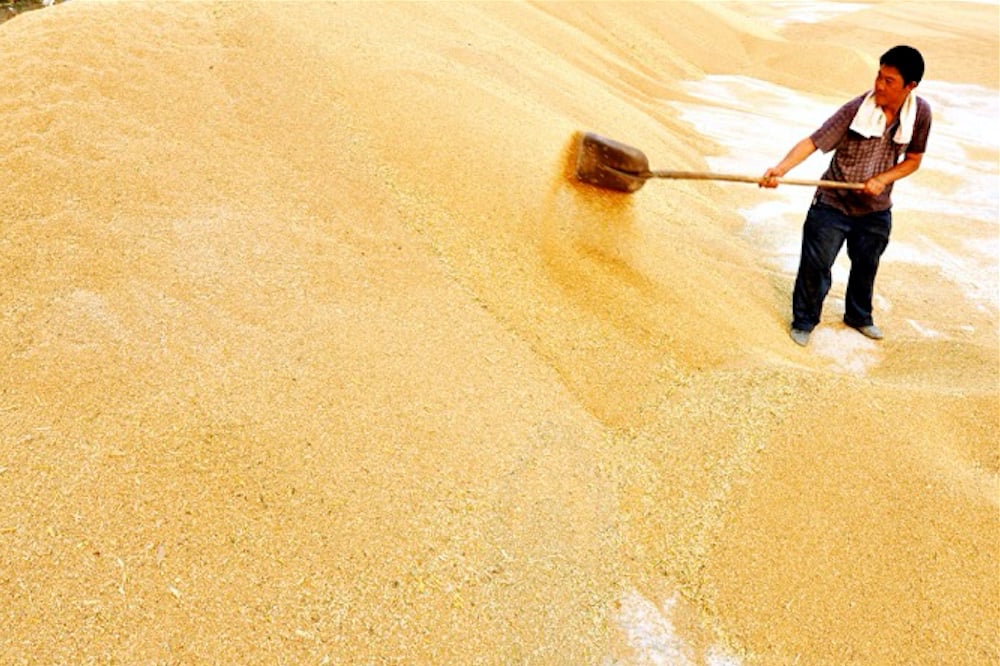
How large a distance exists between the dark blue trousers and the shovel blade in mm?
738

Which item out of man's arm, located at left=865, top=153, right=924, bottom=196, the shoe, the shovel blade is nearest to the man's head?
man's arm, located at left=865, top=153, right=924, bottom=196

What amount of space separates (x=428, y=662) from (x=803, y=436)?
3.44ft

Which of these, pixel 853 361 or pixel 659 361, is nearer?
pixel 659 361

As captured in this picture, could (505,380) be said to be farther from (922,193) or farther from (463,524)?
(922,193)

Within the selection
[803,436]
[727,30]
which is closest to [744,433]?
[803,436]

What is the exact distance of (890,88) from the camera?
A: 199 centimetres

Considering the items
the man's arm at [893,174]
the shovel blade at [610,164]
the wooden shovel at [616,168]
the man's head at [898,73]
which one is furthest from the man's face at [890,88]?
the shovel blade at [610,164]

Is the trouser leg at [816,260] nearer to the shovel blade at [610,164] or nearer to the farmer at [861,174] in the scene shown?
the farmer at [861,174]

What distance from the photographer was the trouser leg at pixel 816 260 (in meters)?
2.31

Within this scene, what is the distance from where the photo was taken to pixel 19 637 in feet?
3.43

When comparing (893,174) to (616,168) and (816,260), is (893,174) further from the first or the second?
(616,168)

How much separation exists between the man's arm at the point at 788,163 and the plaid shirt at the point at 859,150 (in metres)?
0.04

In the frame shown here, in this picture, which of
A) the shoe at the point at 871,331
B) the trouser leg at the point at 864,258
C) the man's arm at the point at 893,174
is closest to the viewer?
the man's arm at the point at 893,174

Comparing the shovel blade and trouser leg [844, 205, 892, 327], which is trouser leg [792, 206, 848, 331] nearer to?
trouser leg [844, 205, 892, 327]
